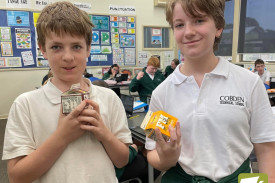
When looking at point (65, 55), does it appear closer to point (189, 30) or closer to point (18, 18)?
point (189, 30)

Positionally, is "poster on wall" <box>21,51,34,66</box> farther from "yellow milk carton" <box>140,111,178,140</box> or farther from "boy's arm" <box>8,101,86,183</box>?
"yellow milk carton" <box>140,111,178,140</box>

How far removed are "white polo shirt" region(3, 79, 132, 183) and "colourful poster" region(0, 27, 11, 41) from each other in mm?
5191

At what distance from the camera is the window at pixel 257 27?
5.43 metres

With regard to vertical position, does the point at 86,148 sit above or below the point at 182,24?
below

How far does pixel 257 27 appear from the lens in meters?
5.68

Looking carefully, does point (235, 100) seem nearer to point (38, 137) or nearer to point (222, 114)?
point (222, 114)

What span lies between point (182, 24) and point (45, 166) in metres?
0.69

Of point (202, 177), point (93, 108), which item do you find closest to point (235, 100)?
point (202, 177)

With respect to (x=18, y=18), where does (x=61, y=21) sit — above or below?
below

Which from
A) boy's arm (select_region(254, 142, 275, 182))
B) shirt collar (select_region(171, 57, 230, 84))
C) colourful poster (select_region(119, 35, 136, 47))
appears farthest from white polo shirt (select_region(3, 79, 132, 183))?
colourful poster (select_region(119, 35, 136, 47))

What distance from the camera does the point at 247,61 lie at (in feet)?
19.4

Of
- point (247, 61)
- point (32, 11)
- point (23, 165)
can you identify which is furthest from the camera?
point (247, 61)

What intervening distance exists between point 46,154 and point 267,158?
80 cm

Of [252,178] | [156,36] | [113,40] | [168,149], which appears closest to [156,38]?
[156,36]
